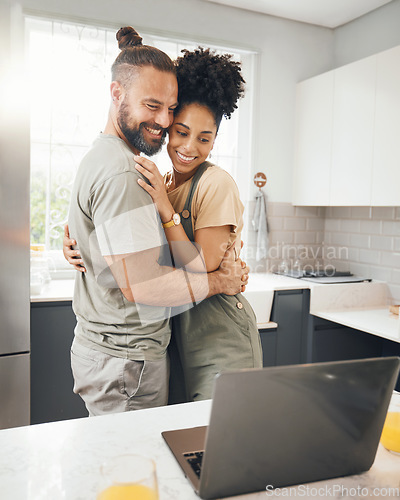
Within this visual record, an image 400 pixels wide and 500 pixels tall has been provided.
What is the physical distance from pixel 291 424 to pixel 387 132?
94.2 inches

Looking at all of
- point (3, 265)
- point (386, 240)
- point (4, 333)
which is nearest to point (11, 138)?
point (3, 265)

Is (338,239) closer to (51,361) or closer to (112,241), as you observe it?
(51,361)

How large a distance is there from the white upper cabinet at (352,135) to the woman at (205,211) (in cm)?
156

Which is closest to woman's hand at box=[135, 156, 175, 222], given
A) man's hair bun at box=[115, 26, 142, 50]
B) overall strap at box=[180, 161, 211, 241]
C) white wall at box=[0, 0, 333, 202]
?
overall strap at box=[180, 161, 211, 241]

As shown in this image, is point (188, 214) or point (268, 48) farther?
point (268, 48)

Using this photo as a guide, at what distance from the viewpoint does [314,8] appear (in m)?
3.23

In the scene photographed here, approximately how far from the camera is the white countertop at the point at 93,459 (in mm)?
747

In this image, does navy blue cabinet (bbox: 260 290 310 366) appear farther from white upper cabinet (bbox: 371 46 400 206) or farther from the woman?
the woman

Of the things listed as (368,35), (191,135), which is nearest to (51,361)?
(191,135)

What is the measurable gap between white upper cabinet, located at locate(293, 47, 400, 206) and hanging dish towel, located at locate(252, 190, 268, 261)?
301mm

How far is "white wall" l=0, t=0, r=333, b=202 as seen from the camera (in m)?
3.08

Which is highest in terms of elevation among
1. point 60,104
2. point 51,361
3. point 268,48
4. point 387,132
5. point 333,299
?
point 268,48

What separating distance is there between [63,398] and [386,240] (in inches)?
87.6

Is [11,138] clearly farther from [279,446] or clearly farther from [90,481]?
[279,446]
